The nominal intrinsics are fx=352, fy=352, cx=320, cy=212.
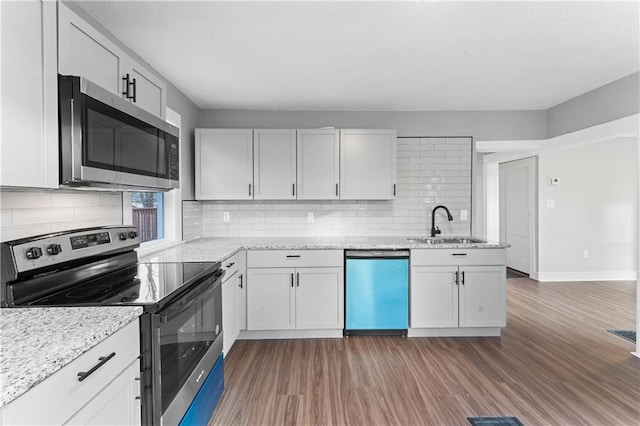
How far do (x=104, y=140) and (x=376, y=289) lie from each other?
2.52 m

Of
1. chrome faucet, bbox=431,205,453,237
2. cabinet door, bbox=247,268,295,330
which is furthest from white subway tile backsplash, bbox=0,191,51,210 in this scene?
chrome faucet, bbox=431,205,453,237

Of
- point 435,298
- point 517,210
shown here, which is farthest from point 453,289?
point 517,210

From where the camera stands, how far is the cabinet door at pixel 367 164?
143 inches

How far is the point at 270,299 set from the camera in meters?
3.27

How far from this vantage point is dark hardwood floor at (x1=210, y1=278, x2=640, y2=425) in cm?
212

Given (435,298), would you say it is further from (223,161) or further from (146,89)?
(146,89)

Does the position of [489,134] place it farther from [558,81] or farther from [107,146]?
[107,146]

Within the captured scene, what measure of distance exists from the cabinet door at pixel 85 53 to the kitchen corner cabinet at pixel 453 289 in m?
2.70

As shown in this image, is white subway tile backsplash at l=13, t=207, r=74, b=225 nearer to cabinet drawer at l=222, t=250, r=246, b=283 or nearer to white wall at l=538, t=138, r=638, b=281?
cabinet drawer at l=222, t=250, r=246, b=283

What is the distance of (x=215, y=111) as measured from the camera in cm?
395

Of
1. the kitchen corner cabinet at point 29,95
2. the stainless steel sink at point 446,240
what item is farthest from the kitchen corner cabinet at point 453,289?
the kitchen corner cabinet at point 29,95

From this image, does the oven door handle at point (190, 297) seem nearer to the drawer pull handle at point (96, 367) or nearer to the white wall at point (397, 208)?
the drawer pull handle at point (96, 367)

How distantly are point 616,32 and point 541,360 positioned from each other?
7.94ft

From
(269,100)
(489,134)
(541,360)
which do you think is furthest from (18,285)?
(489,134)
